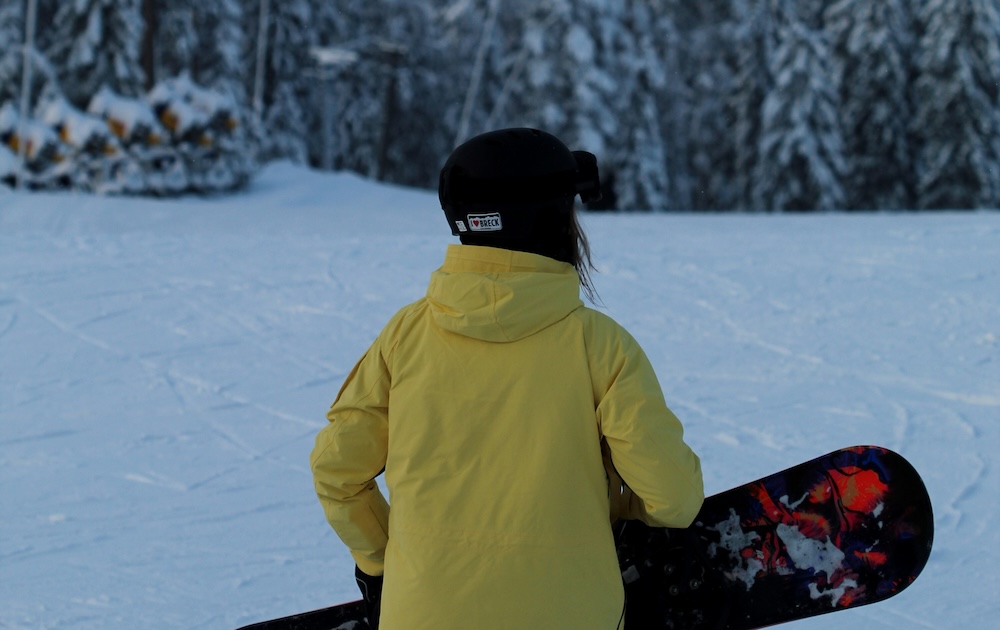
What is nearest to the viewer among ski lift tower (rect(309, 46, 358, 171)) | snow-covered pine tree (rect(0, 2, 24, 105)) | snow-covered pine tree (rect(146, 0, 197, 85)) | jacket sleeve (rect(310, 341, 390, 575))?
jacket sleeve (rect(310, 341, 390, 575))

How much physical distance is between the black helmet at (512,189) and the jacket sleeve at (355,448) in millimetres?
301

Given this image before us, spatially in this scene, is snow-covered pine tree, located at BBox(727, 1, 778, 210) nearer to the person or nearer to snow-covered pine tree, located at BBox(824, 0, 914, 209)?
snow-covered pine tree, located at BBox(824, 0, 914, 209)

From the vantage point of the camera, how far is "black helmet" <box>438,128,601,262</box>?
1809 mm

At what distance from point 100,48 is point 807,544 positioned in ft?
65.7

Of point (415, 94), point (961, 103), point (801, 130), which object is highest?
point (961, 103)

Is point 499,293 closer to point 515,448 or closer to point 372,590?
point 515,448

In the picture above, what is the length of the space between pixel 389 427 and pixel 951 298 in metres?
7.08

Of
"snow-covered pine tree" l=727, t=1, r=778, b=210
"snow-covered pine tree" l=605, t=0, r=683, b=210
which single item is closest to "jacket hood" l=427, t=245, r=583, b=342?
"snow-covered pine tree" l=605, t=0, r=683, b=210

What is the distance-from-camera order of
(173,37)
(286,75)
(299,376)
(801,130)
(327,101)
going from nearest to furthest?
(299,376), (173,37), (801,130), (286,75), (327,101)

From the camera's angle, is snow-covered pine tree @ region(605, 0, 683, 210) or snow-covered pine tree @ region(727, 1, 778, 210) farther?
snow-covered pine tree @ region(727, 1, 778, 210)

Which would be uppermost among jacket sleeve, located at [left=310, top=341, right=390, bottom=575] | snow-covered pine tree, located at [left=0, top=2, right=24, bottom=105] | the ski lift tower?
jacket sleeve, located at [left=310, top=341, right=390, bottom=575]

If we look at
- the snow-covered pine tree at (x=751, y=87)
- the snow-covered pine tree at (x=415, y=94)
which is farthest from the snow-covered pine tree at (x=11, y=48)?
the snow-covered pine tree at (x=751, y=87)

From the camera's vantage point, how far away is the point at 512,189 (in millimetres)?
1809

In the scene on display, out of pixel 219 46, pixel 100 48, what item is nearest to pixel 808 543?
pixel 100 48
